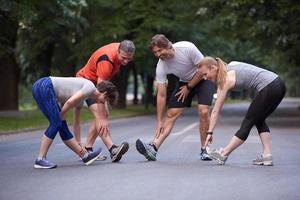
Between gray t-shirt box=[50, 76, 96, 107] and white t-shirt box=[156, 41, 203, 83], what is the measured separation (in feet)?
3.94

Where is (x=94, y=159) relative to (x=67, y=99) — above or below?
below

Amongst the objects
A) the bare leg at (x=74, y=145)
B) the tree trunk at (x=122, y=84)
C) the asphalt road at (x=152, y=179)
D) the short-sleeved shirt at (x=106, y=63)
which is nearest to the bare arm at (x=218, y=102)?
the asphalt road at (x=152, y=179)

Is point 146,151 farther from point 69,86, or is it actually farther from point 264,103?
point 264,103

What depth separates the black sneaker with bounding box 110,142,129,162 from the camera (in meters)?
9.34

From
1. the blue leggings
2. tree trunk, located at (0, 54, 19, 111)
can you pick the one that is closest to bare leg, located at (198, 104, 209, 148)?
the blue leggings

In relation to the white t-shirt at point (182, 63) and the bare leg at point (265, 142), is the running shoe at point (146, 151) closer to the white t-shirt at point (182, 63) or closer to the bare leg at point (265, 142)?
the white t-shirt at point (182, 63)

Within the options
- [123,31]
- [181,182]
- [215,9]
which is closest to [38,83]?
[181,182]

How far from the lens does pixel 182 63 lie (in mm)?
9516

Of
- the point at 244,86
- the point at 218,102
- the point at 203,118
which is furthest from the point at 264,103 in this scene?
the point at 203,118

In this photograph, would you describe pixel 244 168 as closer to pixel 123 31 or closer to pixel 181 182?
pixel 181 182

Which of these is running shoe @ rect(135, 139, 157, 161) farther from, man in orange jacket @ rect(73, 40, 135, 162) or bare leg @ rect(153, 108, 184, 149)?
bare leg @ rect(153, 108, 184, 149)

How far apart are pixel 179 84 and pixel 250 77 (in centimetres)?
137

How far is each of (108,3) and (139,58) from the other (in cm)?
327

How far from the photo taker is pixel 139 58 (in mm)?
35719
